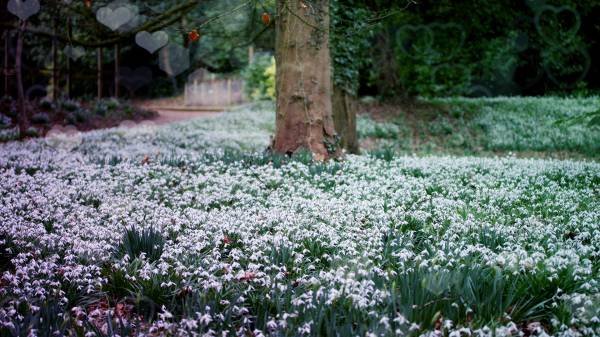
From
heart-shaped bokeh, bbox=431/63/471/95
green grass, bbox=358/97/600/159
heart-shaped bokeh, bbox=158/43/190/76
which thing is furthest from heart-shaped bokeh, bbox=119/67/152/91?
heart-shaped bokeh, bbox=431/63/471/95

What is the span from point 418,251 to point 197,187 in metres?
2.82

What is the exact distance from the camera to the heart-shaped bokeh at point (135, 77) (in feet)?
102

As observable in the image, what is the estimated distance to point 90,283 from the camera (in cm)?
343

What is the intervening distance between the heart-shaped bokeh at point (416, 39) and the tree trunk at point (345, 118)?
10.0 meters

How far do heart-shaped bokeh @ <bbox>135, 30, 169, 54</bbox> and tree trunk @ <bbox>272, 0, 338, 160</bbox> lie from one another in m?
2.36

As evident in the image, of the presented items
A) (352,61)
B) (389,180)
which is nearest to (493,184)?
(389,180)

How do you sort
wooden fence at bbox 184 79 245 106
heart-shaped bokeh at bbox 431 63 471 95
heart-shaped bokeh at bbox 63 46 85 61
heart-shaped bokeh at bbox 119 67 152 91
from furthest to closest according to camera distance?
heart-shaped bokeh at bbox 119 67 152 91, wooden fence at bbox 184 79 245 106, heart-shaped bokeh at bbox 431 63 471 95, heart-shaped bokeh at bbox 63 46 85 61

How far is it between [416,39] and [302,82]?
1360 centimetres

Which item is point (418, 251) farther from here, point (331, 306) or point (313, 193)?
point (313, 193)

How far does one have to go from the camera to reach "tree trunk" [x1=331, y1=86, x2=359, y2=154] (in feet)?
35.3

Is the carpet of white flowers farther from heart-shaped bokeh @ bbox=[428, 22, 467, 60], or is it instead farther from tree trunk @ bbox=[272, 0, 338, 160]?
heart-shaped bokeh @ bbox=[428, 22, 467, 60]

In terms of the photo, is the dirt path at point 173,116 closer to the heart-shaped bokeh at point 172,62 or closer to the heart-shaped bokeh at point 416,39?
the heart-shaped bokeh at point 172,62

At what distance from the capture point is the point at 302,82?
7.88 meters

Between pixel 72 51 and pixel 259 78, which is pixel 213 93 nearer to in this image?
pixel 259 78
